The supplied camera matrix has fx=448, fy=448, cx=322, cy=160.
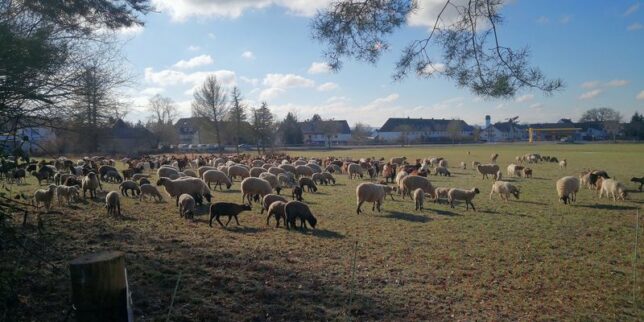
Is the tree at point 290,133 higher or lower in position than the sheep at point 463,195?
higher

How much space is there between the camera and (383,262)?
9891 mm

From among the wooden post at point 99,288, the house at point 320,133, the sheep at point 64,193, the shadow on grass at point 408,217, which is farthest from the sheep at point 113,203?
the house at point 320,133

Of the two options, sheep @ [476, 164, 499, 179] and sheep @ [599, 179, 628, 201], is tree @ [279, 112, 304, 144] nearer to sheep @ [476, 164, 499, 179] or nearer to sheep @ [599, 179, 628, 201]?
sheep @ [476, 164, 499, 179]

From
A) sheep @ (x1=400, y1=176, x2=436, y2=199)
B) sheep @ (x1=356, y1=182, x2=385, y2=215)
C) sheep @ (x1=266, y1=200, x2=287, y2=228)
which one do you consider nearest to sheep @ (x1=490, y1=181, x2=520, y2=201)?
sheep @ (x1=400, y1=176, x2=436, y2=199)

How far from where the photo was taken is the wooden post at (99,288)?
265 cm

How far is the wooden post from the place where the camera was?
2.65m

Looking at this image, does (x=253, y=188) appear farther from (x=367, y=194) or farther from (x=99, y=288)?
(x=99, y=288)

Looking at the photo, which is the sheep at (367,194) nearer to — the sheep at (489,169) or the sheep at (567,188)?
the sheep at (567,188)

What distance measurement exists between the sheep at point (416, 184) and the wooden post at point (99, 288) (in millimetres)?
18647

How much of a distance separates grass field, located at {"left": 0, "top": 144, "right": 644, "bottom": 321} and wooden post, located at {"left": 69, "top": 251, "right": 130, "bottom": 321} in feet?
9.86

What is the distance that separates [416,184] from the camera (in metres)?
20.9

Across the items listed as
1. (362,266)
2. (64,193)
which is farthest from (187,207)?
(362,266)

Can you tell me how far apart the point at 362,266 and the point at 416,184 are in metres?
12.0

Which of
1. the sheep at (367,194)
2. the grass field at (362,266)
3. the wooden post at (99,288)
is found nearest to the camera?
the wooden post at (99,288)
